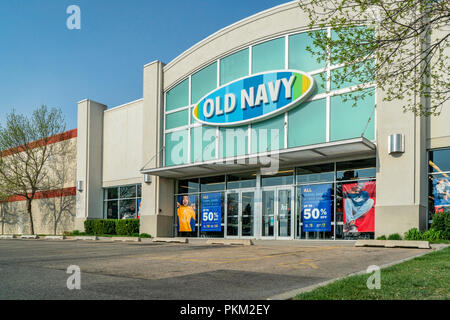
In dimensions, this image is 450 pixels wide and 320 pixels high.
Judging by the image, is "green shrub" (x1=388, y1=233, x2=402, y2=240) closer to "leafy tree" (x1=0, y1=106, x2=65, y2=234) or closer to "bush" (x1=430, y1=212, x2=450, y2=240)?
"bush" (x1=430, y1=212, x2=450, y2=240)

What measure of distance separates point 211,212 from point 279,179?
4.86m

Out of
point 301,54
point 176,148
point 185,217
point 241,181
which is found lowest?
point 185,217

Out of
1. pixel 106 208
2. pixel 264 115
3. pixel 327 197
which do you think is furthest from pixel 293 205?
pixel 106 208

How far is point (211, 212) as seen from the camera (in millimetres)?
23672

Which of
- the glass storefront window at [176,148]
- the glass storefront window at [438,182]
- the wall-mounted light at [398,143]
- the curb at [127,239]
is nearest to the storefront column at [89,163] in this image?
the curb at [127,239]

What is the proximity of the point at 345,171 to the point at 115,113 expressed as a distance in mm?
18470

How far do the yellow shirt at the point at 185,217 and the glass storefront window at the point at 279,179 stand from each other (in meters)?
5.50

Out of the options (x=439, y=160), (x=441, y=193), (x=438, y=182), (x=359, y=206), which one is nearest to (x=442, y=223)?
(x=441, y=193)

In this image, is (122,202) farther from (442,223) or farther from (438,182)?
(442,223)

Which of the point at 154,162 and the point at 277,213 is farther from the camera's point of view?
the point at 154,162

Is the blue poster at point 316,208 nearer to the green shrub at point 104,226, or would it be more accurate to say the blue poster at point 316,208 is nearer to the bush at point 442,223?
the bush at point 442,223

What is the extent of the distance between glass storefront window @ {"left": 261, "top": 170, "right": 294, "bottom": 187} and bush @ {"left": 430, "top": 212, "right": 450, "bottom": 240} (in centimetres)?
679

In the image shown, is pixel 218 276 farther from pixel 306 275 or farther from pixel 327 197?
pixel 327 197

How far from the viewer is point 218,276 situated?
7473 mm
